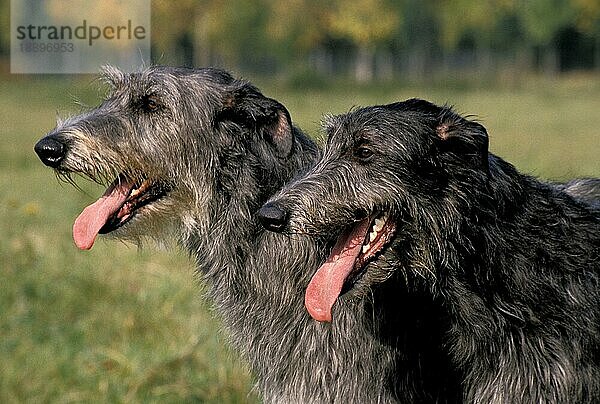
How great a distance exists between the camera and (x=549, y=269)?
4895mm

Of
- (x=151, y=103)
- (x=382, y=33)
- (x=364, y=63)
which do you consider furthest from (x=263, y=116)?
(x=364, y=63)

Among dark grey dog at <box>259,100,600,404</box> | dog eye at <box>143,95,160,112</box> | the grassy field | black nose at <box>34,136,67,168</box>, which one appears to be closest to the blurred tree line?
the grassy field

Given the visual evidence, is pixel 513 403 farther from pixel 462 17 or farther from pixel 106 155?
pixel 462 17

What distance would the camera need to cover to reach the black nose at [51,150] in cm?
548

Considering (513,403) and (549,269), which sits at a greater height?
(549,269)

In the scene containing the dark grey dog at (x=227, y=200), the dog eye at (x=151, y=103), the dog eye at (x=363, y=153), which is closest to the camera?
the dog eye at (x=363, y=153)

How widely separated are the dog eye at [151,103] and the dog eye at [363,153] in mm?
1347

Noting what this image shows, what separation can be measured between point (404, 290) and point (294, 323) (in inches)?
25.7

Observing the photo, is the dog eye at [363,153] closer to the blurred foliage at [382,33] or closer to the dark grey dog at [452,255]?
the dark grey dog at [452,255]

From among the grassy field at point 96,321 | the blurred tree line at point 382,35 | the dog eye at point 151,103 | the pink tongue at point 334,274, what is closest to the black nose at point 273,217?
the pink tongue at point 334,274

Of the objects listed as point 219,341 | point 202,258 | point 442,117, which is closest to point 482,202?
Answer: point 442,117

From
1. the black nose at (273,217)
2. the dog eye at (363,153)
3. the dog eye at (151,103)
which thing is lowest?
the black nose at (273,217)

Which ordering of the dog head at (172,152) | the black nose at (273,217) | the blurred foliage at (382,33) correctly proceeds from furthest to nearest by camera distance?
1. the blurred foliage at (382,33)
2. the dog head at (172,152)
3. the black nose at (273,217)

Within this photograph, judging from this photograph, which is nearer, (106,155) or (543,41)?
(106,155)
